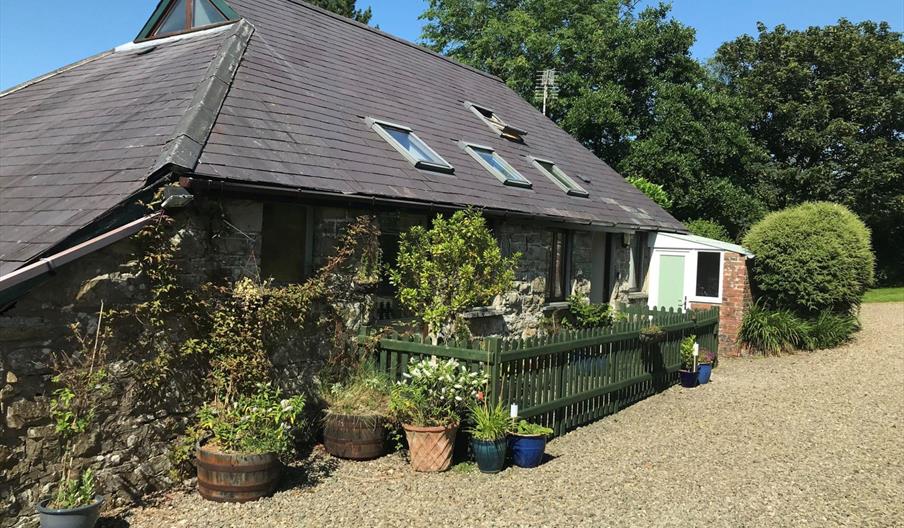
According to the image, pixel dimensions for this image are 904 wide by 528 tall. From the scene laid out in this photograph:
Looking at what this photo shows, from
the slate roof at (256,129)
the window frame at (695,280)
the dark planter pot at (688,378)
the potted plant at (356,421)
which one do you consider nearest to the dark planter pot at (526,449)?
the potted plant at (356,421)

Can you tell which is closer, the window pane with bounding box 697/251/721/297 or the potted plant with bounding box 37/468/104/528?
the potted plant with bounding box 37/468/104/528

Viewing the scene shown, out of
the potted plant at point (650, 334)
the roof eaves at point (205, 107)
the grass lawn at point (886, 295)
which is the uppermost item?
the roof eaves at point (205, 107)

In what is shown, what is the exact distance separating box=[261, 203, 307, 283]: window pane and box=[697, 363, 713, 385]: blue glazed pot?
27.5ft

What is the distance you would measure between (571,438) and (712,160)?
66.0ft

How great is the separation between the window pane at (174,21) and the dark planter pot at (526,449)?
9.16 m

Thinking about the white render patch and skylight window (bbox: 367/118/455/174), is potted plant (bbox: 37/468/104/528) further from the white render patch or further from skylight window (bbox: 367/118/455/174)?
the white render patch

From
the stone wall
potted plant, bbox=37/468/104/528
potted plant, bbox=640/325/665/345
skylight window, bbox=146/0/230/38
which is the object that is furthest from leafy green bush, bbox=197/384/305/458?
skylight window, bbox=146/0/230/38

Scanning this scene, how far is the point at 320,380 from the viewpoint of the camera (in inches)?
314

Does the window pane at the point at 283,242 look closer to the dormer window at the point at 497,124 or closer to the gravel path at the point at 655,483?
the gravel path at the point at 655,483

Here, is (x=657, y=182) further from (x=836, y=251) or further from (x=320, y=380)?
(x=320, y=380)

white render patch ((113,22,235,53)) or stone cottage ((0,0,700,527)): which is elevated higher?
white render patch ((113,22,235,53))

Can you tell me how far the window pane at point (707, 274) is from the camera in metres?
17.7

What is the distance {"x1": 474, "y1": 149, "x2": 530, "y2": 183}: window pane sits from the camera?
40.3 feet

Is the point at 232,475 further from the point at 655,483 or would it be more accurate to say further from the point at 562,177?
the point at 562,177
